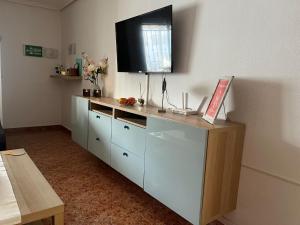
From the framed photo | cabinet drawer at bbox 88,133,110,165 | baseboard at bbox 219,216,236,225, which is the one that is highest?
the framed photo

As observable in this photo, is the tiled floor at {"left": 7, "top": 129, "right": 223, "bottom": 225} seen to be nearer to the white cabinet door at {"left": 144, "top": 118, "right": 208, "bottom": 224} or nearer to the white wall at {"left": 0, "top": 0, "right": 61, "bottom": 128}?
the white cabinet door at {"left": 144, "top": 118, "right": 208, "bottom": 224}

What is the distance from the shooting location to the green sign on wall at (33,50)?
421cm

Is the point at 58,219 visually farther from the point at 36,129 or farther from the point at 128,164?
the point at 36,129

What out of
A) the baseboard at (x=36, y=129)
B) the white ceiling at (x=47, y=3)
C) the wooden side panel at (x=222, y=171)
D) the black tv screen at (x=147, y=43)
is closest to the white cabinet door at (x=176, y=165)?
the wooden side panel at (x=222, y=171)

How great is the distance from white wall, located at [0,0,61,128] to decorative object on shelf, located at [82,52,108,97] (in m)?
1.45

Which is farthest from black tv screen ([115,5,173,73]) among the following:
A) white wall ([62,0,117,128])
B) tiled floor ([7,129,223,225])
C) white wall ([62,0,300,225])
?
tiled floor ([7,129,223,225])

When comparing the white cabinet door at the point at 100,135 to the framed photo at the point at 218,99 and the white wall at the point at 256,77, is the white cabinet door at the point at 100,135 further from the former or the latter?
the framed photo at the point at 218,99

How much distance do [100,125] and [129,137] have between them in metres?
0.62

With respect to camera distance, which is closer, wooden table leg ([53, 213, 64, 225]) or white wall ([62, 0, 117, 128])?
wooden table leg ([53, 213, 64, 225])

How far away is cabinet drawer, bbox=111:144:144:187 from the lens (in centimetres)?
199

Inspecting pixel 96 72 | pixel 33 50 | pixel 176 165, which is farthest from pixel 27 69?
pixel 176 165

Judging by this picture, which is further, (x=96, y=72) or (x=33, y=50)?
(x=33, y=50)

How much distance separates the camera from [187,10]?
199cm

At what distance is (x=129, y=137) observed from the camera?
6.97 feet
